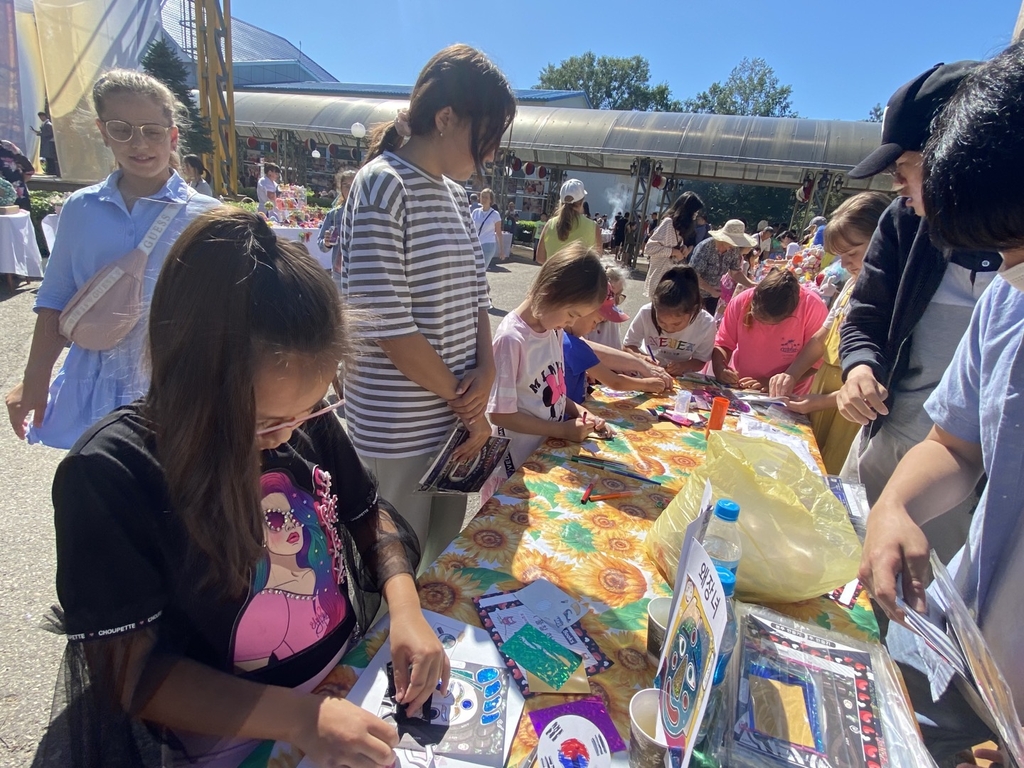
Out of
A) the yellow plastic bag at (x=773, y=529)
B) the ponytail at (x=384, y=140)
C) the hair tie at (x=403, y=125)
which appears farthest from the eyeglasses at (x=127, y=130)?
the yellow plastic bag at (x=773, y=529)

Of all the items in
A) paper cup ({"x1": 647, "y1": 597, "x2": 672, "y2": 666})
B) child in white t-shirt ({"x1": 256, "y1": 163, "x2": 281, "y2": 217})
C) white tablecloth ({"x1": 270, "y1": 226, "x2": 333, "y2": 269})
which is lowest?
white tablecloth ({"x1": 270, "y1": 226, "x2": 333, "y2": 269})

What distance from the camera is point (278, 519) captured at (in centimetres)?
96

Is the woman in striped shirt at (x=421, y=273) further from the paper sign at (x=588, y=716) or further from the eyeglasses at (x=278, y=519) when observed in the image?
the paper sign at (x=588, y=716)

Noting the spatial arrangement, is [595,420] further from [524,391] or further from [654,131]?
[654,131]

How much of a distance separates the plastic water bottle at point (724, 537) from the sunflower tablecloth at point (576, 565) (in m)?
0.22

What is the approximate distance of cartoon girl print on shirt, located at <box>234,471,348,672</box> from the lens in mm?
896

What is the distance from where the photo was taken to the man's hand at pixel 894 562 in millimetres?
954

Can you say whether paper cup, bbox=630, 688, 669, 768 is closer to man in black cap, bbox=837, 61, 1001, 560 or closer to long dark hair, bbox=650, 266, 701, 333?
man in black cap, bbox=837, 61, 1001, 560

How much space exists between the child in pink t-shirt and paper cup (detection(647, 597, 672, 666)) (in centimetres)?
203

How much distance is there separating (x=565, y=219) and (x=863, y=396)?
510cm

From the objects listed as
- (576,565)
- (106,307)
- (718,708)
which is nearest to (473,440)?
(576,565)

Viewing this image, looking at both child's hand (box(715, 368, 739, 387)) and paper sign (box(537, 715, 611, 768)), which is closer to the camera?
paper sign (box(537, 715, 611, 768))

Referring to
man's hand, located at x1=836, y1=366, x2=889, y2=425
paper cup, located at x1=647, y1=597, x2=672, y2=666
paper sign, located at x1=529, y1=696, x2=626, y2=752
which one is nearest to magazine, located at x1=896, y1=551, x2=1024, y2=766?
paper cup, located at x1=647, y1=597, x2=672, y2=666

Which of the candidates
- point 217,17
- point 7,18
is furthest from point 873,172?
point 7,18
